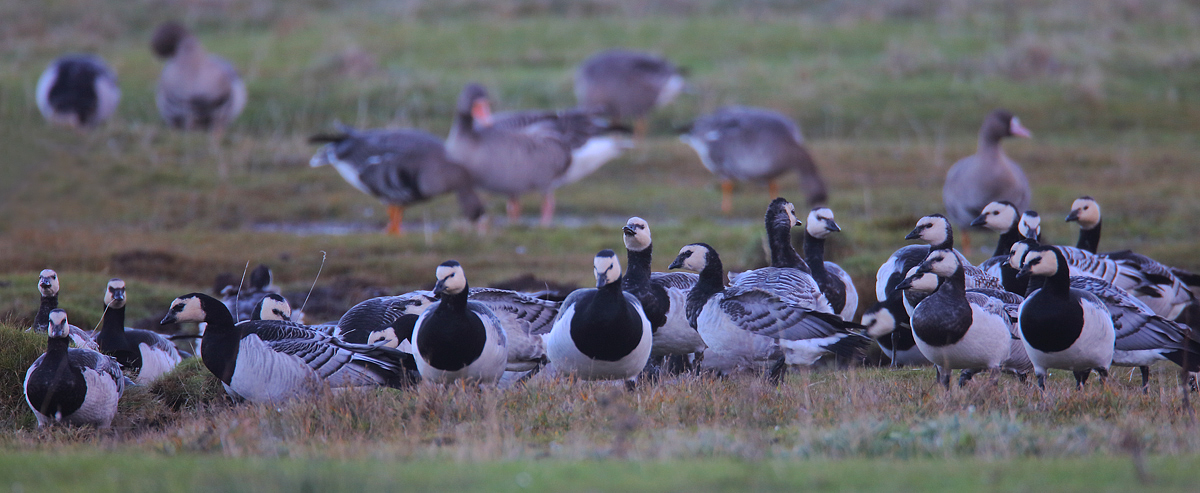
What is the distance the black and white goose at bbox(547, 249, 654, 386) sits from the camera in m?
8.66

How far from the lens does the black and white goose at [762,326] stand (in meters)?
9.28

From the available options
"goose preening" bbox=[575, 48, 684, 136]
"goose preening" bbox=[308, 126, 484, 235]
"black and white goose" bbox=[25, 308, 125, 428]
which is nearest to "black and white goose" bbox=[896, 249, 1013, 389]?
"black and white goose" bbox=[25, 308, 125, 428]

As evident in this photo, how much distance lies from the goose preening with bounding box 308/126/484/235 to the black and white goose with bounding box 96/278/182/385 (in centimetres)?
672

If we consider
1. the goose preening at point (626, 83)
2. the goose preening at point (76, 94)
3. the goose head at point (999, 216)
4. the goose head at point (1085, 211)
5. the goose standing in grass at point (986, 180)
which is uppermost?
the goose preening at point (626, 83)

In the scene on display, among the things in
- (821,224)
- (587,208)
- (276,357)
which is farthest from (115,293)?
(587,208)

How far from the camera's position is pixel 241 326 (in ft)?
30.0

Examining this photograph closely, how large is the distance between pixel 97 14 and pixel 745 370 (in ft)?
106

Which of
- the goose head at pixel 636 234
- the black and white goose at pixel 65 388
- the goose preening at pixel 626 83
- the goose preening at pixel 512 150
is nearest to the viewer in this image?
the black and white goose at pixel 65 388

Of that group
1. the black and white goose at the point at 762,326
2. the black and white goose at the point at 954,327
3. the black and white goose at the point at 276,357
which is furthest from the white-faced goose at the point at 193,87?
the black and white goose at the point at 954,327

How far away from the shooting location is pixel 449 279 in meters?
8.48

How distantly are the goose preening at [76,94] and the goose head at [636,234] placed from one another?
52.8 ft

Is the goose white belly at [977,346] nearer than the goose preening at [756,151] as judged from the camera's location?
Yes

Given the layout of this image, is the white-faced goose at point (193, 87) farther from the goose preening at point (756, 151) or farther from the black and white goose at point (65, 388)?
the black and white goose at point (65, 388)

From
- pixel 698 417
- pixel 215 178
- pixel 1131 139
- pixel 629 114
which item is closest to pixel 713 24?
pixel 629 114
